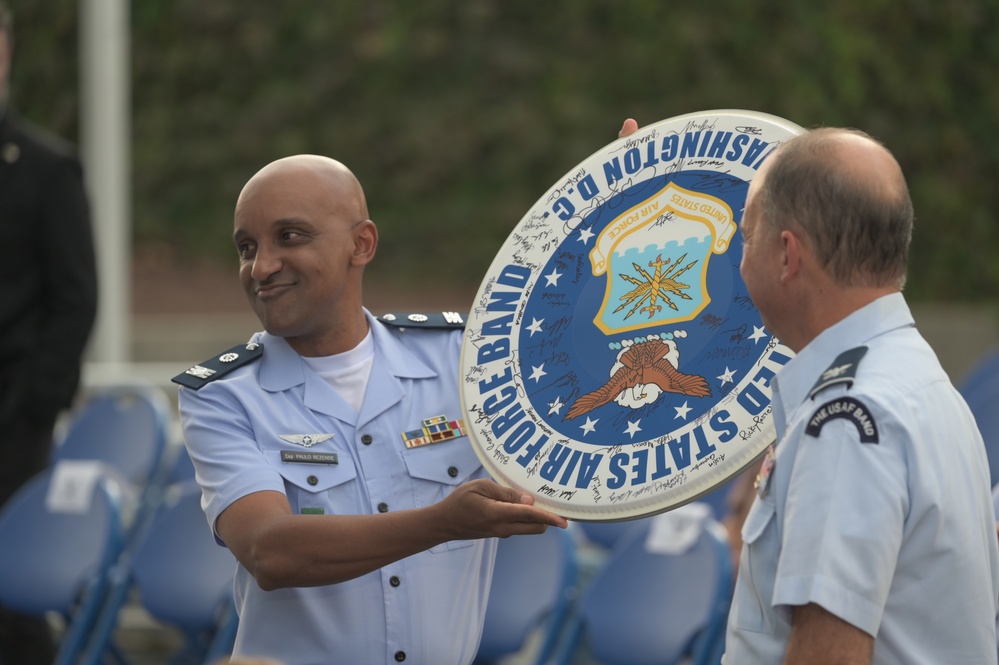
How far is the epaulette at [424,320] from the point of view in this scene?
2490mm

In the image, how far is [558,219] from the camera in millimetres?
2266

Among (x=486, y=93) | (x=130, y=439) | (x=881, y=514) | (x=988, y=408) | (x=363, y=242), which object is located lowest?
(x=130, y=439)

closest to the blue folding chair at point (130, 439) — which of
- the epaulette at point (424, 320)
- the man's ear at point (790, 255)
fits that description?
the epaulette at point (424, 320)

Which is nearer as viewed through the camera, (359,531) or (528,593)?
(359,531)

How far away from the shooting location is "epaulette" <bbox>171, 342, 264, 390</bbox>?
7.44ft

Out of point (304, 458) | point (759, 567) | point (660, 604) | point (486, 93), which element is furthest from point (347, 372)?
point (486, 93)

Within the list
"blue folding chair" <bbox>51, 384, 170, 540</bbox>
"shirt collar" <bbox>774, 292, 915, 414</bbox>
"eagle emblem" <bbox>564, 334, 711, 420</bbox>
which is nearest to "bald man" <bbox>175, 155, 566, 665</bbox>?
"eagle emblem" <bbox>564, 334, 711, 420</bbox>

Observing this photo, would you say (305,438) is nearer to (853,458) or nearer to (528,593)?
(853,458)

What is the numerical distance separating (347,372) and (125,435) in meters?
3.53

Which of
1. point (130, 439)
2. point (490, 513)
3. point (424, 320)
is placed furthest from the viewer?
point (130, 439)

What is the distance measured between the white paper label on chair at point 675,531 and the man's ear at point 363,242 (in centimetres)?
180

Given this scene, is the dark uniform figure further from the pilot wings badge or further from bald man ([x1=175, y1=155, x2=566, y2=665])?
the pilot wings badge

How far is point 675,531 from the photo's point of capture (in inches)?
157

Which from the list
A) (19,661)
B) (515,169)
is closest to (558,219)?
(19,661)
